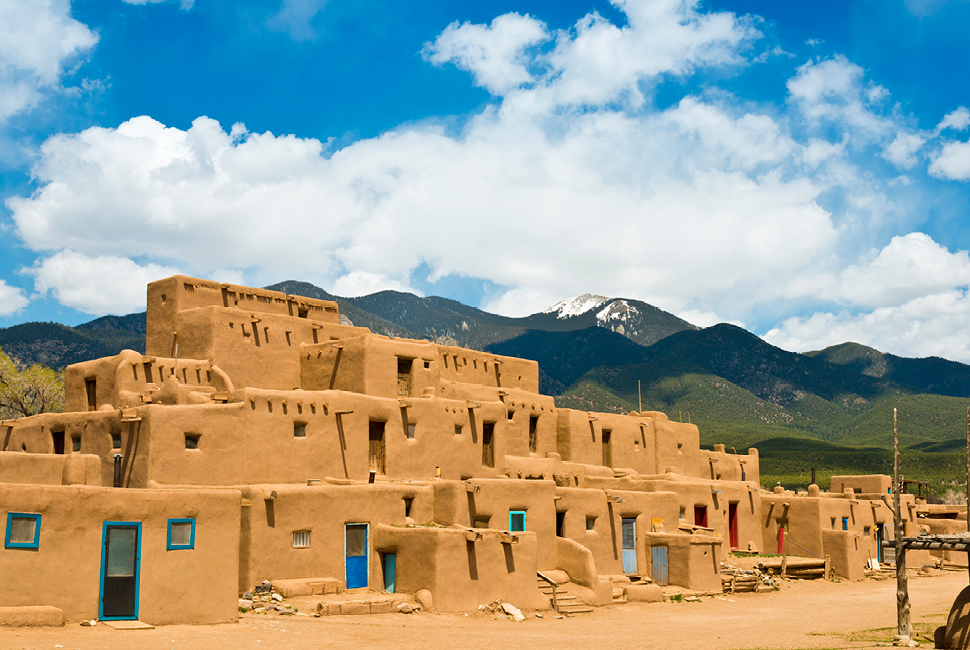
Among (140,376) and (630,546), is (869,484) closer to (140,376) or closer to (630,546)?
(630,546)

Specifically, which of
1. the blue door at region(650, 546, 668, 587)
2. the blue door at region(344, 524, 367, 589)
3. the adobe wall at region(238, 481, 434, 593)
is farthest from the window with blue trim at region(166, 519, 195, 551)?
the blue door at region(650, 546, 668, 587)

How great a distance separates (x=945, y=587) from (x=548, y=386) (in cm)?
14354

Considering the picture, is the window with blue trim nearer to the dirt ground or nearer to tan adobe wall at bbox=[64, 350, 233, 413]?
the dirt ground

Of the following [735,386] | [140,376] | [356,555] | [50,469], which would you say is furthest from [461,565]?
[735,386]

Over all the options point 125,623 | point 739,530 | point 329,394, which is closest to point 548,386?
point 739,530

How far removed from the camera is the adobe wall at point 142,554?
19.4 metres

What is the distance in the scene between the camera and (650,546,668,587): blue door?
35719 millimetres

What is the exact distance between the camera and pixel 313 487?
27.8 metres

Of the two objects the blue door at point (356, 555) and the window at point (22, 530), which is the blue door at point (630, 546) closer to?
the blue door at point (356, 555)

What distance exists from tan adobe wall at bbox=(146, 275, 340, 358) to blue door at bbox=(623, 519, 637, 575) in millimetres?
Answer: 16632

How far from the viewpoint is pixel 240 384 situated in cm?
3631

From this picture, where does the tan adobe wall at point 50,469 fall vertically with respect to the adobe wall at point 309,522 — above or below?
above

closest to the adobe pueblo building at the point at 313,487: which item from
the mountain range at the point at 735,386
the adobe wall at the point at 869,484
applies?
the adobe wall at the point at 869,484

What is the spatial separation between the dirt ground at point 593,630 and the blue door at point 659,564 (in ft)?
6.15
